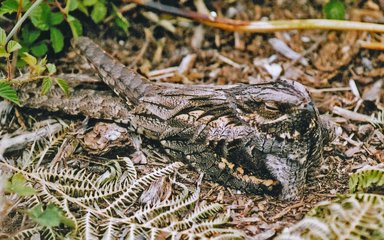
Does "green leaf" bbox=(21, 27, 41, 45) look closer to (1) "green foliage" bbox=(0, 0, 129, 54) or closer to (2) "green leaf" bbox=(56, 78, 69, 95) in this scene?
(1) "green foliage" bbox=(0, 0, 129, 54)

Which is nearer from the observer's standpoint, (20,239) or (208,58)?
(20,239)

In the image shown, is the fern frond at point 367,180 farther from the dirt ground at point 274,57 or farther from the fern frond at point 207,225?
the fern frond at point 207,225

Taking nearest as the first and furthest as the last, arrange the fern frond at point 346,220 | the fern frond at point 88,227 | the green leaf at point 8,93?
the fern frond at point 346,220, the fern frond at point 88,227, the green leaf at point 8,93

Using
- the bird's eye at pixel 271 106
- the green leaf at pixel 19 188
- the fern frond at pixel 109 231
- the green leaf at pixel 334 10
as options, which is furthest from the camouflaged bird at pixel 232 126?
the green leaf at pixel 334 10

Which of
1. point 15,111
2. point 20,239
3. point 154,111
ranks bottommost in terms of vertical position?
point 20,239

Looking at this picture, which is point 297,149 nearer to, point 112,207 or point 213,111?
point 213,111

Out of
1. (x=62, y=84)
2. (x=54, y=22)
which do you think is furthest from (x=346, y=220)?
(x=54, y=22)

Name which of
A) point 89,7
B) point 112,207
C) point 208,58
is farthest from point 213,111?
point 89,7
